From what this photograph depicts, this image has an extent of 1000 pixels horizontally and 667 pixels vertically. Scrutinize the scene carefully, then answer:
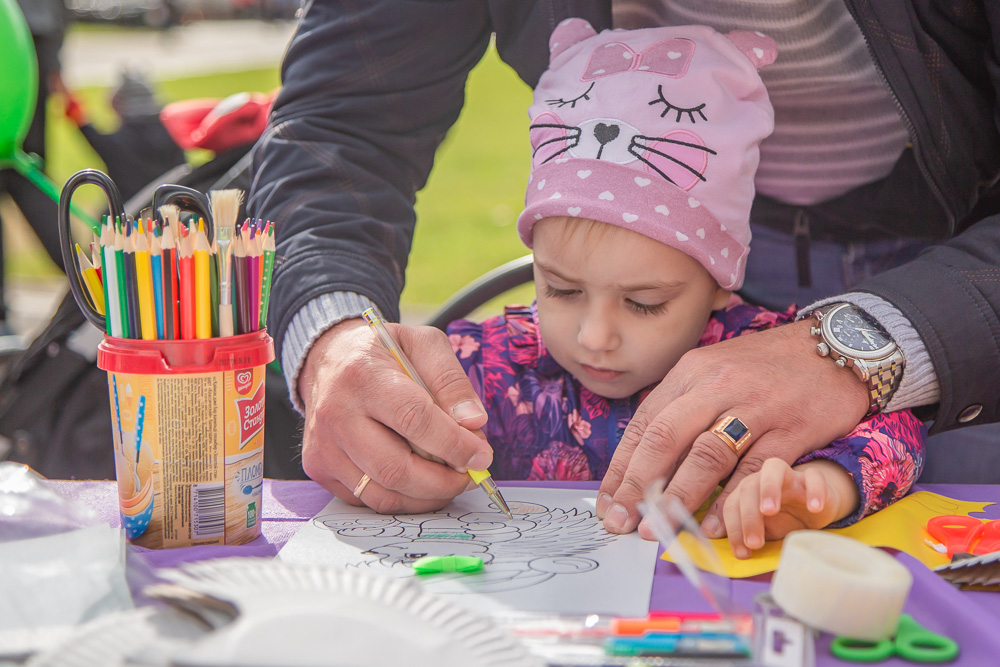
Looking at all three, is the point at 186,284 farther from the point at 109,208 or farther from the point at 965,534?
the point at 965,534

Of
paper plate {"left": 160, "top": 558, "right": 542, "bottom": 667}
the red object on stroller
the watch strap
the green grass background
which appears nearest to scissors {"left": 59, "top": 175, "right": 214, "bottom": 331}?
paper plate {"left": 160, "top": 558, "right": 542, "bottom": 667}

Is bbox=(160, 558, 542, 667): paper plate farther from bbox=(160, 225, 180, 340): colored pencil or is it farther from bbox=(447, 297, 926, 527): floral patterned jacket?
bbox=(447, 297, 926, 527): floral patterned jacket

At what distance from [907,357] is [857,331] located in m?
0.05

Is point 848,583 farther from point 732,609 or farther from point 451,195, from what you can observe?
point 451,195

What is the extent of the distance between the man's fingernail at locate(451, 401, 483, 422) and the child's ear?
38cm

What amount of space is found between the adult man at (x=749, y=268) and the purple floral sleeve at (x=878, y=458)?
15 mm

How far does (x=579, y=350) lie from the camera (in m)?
1.02

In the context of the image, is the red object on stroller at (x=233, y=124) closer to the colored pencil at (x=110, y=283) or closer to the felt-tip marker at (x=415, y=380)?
the felt-tip marker at (x=415, y=380)

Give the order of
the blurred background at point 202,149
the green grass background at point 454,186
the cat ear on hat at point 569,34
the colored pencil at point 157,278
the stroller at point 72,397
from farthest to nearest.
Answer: the green grass background at point 454,186 → the blurred background at point 202,149 → the stroller at point 72,397 → the cat ear on hat at point 569,34 → the colored pencil at point 157,278

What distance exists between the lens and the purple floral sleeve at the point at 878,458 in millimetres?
785

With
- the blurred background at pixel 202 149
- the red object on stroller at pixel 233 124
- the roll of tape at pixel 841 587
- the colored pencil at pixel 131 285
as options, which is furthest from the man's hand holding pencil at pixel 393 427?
the red object on stroller at pixel 233 124

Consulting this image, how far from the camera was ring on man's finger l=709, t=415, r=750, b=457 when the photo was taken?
Result: 2.54 ft

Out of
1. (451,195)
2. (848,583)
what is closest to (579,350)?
(848,583)

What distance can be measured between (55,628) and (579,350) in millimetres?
616
